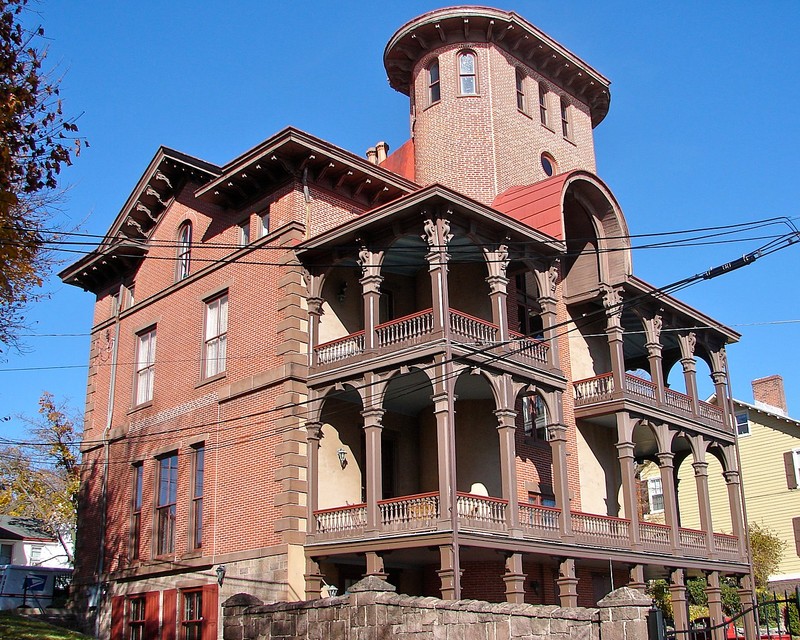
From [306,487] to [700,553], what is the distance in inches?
491

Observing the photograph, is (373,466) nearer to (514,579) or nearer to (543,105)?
(514,579)

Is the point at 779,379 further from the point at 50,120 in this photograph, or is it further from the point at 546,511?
the point at 50,120

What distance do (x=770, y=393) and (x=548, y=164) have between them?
18.3 m

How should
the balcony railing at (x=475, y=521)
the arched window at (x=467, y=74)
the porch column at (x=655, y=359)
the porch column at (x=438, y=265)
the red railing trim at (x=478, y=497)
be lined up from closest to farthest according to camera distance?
the red railing trim at (x=478, y=497) → the balcony railing at (x=475, y=521) → the porch column at (x=438, y=265) → the porch column at (x=655, y=359) → the arched window at (x=467, y=74)

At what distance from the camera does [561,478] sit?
2269 cm

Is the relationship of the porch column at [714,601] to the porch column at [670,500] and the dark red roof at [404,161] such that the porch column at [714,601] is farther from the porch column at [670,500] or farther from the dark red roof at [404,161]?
the dark red roof at [404,161]

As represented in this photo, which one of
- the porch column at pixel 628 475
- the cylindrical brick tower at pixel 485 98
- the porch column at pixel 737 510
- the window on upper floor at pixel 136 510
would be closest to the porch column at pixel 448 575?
the porch column at pixel 628 475

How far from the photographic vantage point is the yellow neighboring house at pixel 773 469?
39.5 metres

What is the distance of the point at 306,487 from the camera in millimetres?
22344

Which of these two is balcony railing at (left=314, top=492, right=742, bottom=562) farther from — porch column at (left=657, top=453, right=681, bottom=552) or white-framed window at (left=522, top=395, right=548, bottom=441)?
white-framed window at (left=522, top=395, right=548, bottom=441)

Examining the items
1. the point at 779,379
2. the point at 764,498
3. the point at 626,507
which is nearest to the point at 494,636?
the point at 626,507

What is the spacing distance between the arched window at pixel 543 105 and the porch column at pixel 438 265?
12111 millimetres

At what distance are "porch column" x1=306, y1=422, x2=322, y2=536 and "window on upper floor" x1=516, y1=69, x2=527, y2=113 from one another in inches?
566

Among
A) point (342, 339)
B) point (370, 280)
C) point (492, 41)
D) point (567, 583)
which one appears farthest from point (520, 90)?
point (567, 583)
